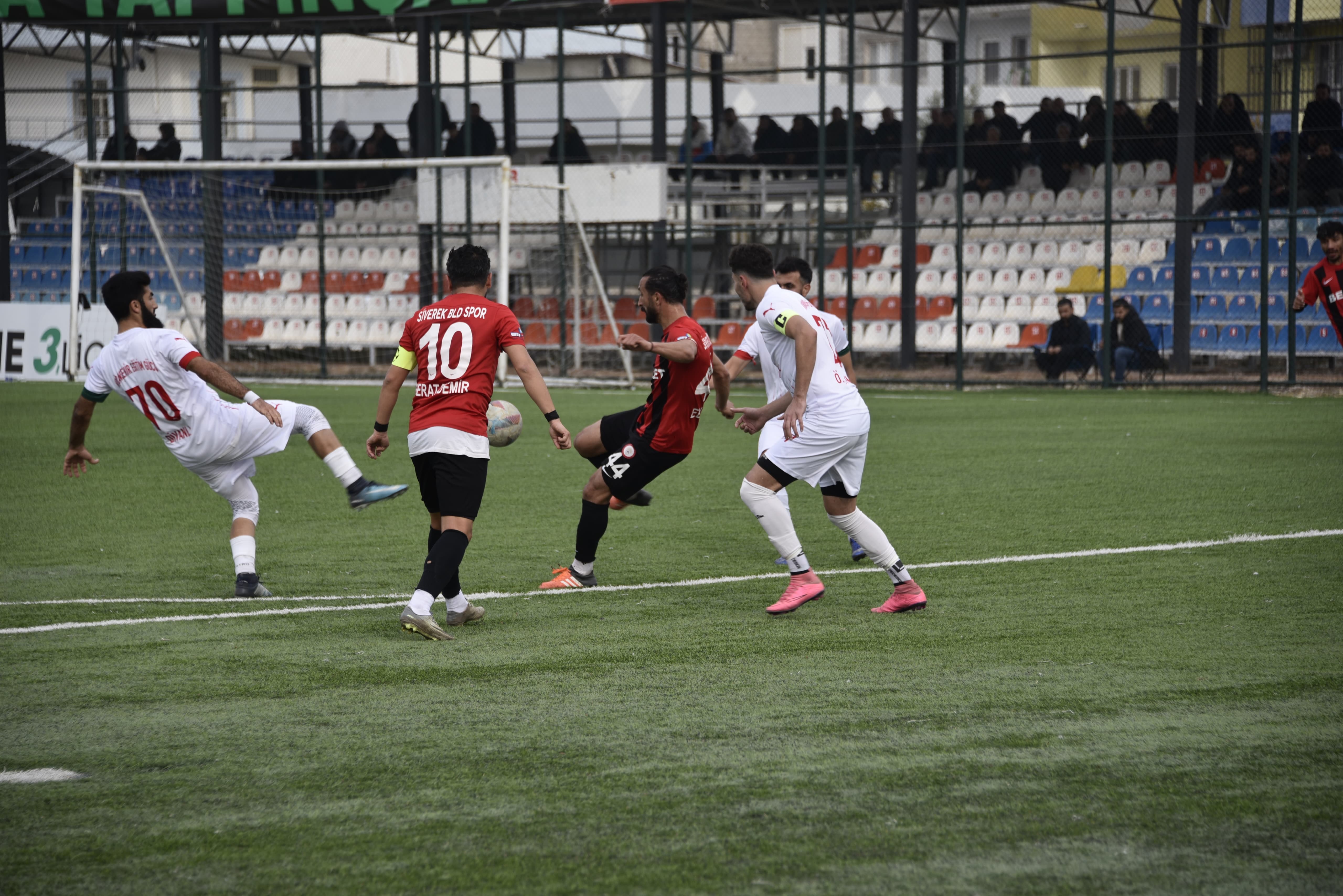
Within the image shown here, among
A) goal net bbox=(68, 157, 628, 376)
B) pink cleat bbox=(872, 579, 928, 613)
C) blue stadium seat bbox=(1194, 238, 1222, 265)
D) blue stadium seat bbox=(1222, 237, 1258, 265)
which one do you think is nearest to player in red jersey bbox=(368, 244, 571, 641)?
pink cleat bbox=(872, 579, 928, 613)

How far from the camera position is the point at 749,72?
2173 cm

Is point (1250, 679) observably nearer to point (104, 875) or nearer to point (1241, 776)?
point (1241, 776)

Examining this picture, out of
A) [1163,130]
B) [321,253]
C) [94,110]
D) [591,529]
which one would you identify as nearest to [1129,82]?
[1163,130]

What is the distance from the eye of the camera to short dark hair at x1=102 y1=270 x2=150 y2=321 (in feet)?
22.4

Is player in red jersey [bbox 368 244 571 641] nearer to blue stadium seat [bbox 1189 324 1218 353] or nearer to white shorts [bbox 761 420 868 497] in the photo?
white shorts [bbox 761 420 868 497]

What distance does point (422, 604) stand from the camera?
19.2 feet

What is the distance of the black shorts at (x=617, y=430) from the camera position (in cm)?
724

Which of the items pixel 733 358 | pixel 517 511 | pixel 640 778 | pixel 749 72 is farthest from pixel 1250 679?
pixel 749 72

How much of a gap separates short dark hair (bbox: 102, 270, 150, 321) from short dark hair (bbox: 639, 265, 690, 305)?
7.99ft

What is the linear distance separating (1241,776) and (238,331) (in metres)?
23.4

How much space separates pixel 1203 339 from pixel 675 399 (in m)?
15.7

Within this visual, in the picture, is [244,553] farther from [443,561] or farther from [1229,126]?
[1229,126]

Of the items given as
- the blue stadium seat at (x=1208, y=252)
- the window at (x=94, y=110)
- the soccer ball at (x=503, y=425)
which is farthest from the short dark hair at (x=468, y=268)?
the window at (x=94, y=110)

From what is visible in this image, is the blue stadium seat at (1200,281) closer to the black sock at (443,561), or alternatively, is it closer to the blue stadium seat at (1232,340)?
the blue stadium seat at (1232,340)
